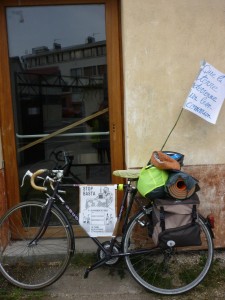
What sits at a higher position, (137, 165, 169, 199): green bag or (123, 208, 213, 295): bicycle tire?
(137, 165, 169, 199): green bag

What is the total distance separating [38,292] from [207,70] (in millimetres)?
2652

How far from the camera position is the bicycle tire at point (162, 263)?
11.2 ft

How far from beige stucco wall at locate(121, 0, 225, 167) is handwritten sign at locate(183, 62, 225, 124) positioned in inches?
6.0

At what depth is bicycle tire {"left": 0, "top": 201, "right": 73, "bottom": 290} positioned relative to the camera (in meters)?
3.51

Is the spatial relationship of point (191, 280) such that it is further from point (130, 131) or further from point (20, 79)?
point (20, 79)

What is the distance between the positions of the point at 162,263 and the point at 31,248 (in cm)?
131

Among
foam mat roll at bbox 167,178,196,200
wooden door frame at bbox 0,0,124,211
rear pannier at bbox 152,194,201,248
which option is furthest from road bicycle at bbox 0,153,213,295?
wooden door frame at bbox 0,0,124,211

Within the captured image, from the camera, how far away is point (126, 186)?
351 centimetres

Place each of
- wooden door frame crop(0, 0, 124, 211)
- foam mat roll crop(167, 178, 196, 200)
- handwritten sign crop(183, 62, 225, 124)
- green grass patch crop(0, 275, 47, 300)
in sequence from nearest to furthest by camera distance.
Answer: foam mat roll crop(167, 178, 196, 200)
green grass patch crop(0, 275, 47, 300)
handwritten sign crop(183, 62, 225, 124)
wooden door frame crop(0, 0, 124, 211)

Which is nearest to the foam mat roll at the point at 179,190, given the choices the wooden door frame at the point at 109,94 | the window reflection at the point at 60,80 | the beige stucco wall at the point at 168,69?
the beige stucco wall at the point at 168,69

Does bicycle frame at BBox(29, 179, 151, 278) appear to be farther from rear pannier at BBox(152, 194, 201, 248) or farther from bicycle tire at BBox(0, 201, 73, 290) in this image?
rear pannier at BBox(152, 194, 201, 248)

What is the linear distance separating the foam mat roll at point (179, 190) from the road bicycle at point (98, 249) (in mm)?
318

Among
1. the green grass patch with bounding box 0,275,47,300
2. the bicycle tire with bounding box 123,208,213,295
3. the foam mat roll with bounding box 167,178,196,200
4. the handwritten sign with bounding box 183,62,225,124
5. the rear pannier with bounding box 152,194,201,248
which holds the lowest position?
the green grass patch with bounding box 0,275,47,300

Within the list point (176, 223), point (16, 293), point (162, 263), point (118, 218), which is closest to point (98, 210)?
point (118, 218)
